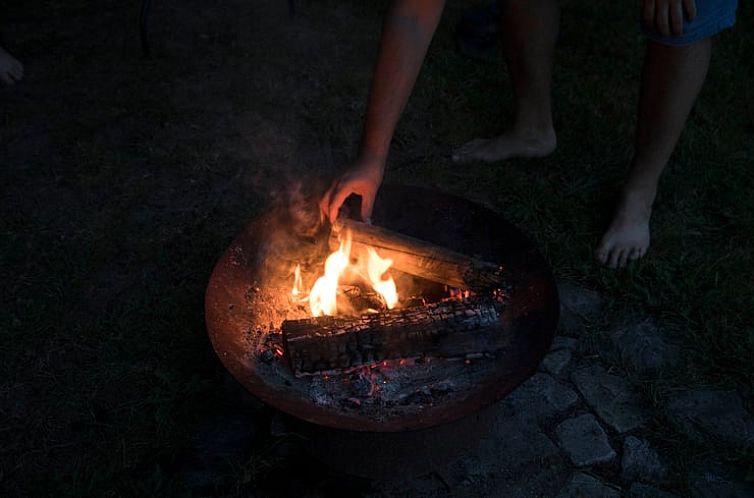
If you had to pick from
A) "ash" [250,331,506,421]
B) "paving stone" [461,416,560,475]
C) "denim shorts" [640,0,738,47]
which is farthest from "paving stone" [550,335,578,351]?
"denim shorts" [640,0,738,47]

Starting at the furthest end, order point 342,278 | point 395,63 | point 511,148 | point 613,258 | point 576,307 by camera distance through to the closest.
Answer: point 511,148
point 613,258
point 576,307
point 342,278
point 395,63

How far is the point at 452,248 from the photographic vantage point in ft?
7.86

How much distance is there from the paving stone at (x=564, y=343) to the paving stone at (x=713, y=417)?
0.43m

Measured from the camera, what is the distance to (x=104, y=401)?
8.03 ft

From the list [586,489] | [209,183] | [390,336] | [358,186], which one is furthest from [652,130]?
[209,183]

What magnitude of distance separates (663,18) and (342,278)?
1562 mm

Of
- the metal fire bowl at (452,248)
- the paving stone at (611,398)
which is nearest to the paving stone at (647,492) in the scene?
the paving stone at (611,398)

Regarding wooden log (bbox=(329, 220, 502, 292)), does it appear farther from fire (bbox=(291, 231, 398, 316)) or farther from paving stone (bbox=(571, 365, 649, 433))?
paving stone (bbox=(571, 365, 649, 433))

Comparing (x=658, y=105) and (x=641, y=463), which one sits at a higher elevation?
(x=658, y=105)

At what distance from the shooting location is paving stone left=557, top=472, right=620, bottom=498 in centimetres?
221

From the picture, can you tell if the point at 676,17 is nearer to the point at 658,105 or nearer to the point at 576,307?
the point at 658,105

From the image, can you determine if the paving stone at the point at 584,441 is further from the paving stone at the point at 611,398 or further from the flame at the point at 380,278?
the flame at the point at 380,278

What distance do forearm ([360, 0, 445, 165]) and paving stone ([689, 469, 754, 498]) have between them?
1.58 metres

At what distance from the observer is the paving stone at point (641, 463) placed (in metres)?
2.29
